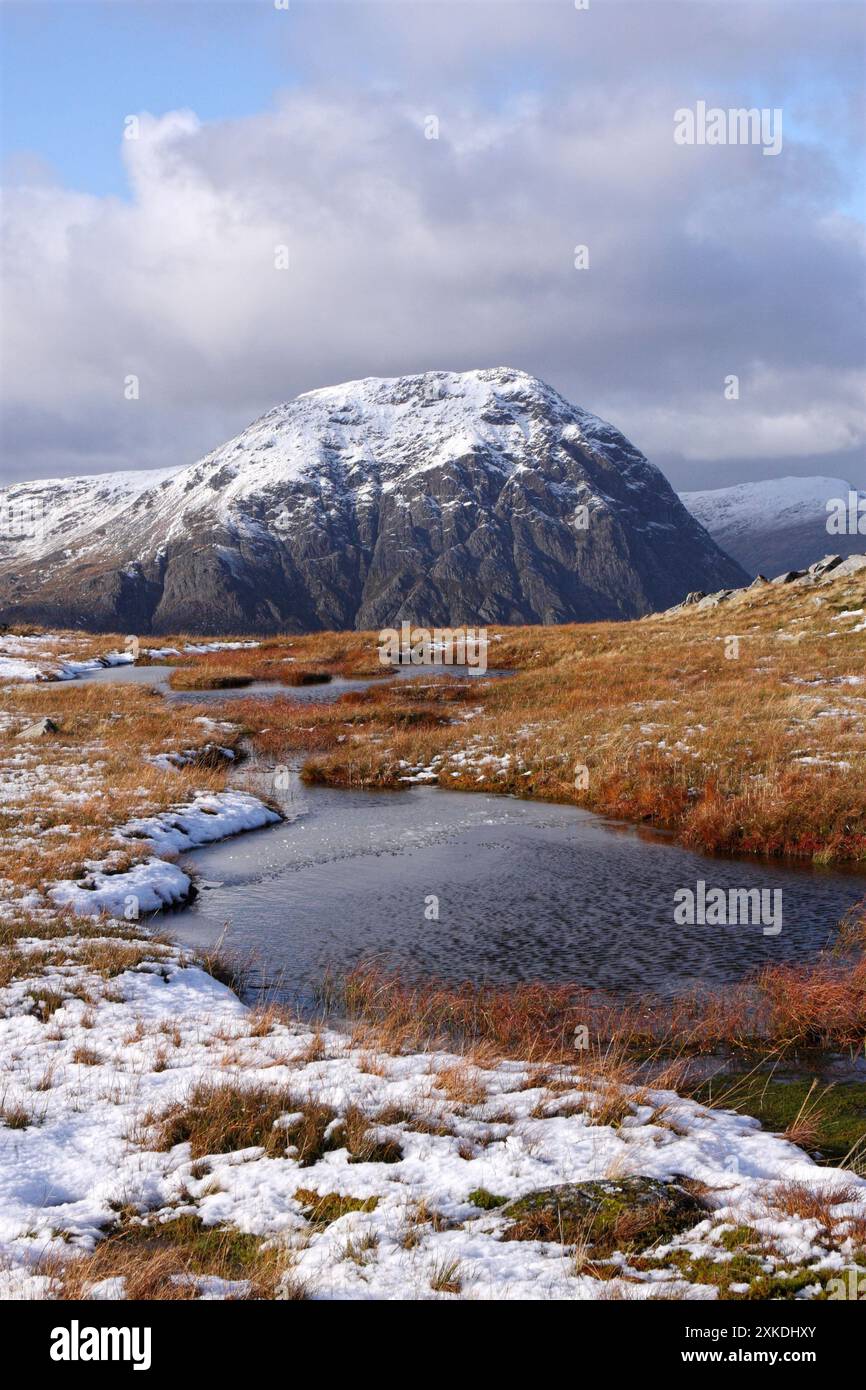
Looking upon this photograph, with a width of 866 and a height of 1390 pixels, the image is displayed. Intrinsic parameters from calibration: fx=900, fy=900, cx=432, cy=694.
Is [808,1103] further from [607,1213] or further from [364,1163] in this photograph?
[364,1163]

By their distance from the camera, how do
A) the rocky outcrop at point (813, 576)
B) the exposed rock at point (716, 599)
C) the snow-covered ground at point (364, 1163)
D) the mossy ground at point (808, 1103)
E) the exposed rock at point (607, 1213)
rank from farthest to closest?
1. the exposed rock at point (716, 599)
2. the rocky outcrop at point (813, 576)
3. the mossy ground at point (808, 1103)
4. the exposed rock at point (607, 1213)
5. the snow-covered ground at point (364, 1163)

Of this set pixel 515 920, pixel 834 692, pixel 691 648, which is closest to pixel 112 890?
pixel 515 920

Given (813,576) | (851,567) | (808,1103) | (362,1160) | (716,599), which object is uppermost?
(851,567)

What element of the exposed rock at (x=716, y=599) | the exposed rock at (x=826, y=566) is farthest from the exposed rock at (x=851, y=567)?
the exposed rock at (x=716, y=599)

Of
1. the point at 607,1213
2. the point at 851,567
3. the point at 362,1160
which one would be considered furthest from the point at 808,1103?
the point at 851,567

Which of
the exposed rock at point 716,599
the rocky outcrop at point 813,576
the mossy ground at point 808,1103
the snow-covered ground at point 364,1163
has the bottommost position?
the mossy ground at point 808,1103

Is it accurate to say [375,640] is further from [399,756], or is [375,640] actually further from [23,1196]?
[23,1196]

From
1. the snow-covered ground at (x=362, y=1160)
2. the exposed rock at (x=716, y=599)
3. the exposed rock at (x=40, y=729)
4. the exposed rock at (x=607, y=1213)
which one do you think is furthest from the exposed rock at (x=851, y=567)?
the exposed rock at (x=607, y=1213)

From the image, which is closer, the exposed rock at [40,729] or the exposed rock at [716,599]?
the exposed rock at [40,729]

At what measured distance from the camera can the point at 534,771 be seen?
32.0 m

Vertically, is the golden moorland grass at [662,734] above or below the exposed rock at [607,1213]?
above

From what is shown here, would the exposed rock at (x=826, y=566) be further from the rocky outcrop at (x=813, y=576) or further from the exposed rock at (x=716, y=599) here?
the exposed rock at (x=716, y=599)

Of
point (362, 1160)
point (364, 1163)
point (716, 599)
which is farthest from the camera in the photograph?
point (716, 599)

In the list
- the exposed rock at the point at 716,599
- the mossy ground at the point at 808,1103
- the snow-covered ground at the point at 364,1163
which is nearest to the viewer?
the snow-covered ground at the point at 364,1163
